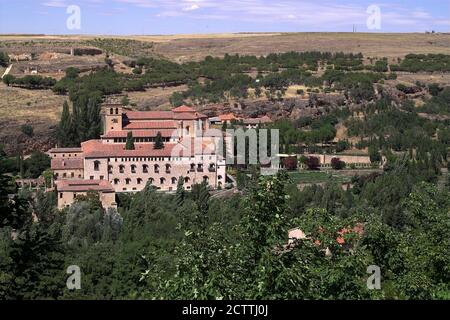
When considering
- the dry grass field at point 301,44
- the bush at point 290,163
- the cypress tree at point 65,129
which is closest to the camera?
the bush at point 290,163

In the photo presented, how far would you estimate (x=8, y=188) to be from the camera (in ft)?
29.3

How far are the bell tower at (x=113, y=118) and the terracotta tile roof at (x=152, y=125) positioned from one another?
1.76 ft

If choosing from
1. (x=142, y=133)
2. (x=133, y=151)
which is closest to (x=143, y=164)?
(x=133, y=151)

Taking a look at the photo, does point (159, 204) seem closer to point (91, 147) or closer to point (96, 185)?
point (96, 185)

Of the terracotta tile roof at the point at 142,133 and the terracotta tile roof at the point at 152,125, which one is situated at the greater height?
the terracotta tile roof at the point at 152,125

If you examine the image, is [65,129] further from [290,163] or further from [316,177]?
[316,177]

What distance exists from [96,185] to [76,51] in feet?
139

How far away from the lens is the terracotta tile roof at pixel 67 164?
1479 inches

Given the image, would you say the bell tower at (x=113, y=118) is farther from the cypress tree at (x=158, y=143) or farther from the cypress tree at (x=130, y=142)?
the cypress tree at (x=158, y=143)

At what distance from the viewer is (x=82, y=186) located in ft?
110

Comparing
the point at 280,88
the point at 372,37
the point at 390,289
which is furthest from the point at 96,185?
the point at 372,37

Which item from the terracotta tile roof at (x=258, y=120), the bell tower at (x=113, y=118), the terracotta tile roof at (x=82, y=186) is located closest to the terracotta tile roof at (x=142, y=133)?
the bell tower at (x=113, y=118)

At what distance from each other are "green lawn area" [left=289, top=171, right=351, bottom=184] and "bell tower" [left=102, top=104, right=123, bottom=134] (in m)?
11.3

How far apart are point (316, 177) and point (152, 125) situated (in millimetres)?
10876
